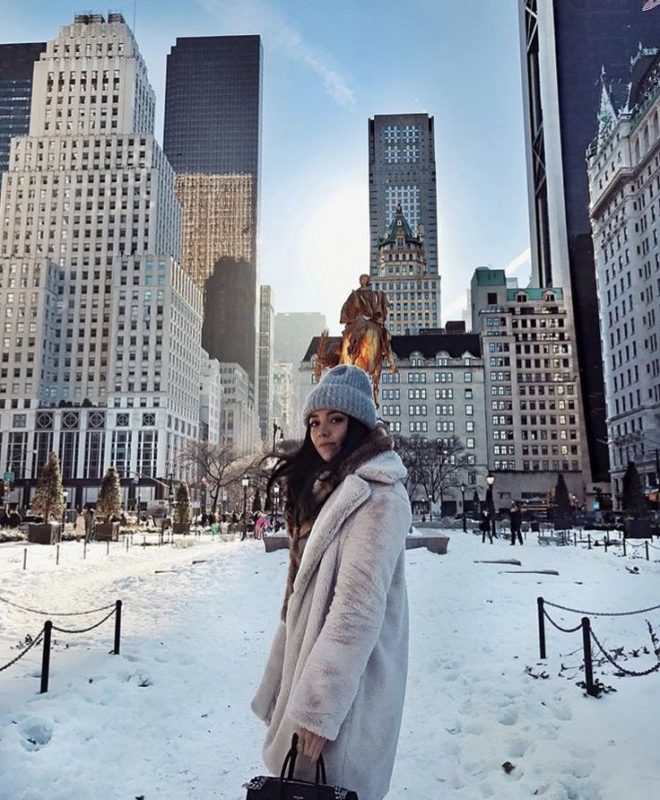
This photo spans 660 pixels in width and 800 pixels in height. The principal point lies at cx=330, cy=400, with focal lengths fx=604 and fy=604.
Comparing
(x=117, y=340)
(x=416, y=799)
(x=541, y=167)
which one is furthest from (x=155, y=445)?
(x=416, y=799)

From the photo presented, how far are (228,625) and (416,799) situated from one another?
282 inches

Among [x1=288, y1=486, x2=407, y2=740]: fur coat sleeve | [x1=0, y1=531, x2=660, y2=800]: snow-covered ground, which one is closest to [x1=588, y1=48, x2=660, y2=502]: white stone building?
[x1=0, y1=531, x2=660, y2=800]: snow-covered ground

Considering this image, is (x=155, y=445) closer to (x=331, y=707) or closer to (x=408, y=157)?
(x=331, y=707)

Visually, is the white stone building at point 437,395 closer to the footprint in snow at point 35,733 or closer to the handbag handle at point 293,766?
the footprint in snow at point 35,733

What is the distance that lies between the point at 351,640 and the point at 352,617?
10 cm

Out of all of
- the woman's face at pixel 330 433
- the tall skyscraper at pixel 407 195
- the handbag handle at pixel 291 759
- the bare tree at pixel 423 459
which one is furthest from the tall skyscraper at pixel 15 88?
the handbag handle at pixel 291 759

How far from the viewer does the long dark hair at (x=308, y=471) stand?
3262 millimetres

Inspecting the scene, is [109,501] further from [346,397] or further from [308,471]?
[346,397]

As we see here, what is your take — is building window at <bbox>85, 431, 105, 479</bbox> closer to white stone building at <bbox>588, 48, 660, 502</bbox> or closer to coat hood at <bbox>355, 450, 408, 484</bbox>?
white stone building at <bbox>588, 48, 660, 502</bbox>

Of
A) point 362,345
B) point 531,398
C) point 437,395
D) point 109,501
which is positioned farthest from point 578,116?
point 362,345

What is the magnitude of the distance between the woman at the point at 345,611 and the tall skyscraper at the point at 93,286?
340 feet

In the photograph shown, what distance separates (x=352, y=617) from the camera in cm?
270

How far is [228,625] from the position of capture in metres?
11.5

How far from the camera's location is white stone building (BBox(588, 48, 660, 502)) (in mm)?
71500
